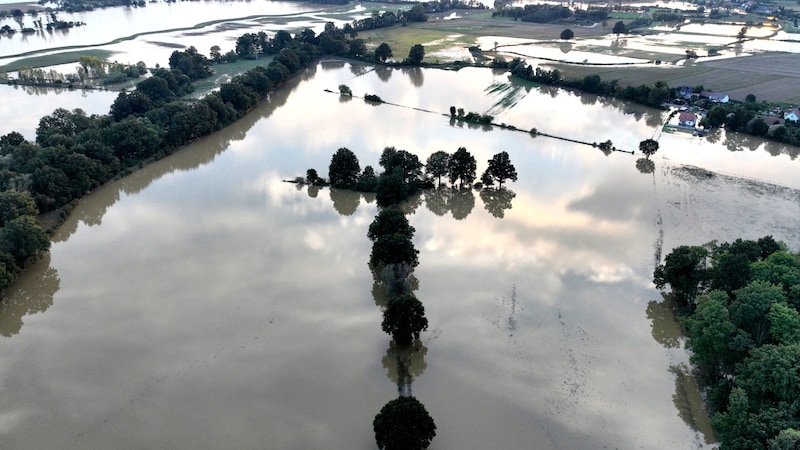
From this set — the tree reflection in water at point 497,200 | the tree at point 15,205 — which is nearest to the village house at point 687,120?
Result: the tree reflection in water at point 497,200

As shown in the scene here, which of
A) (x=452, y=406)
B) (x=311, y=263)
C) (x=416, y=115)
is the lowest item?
(x=452, y=406)

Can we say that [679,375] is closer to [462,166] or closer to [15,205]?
[462,166]

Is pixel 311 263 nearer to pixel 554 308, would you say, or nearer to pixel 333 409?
pixel 333 409

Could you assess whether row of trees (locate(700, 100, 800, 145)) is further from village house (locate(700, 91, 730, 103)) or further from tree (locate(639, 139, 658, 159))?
tree (locate(639, 139, 658, 159))

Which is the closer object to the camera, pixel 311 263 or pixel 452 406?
pixel 452 406

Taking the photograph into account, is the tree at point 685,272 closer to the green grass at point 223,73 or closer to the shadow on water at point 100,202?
the shadow on water at point 100,202

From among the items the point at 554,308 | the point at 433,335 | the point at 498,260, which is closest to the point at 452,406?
the point at 433,335

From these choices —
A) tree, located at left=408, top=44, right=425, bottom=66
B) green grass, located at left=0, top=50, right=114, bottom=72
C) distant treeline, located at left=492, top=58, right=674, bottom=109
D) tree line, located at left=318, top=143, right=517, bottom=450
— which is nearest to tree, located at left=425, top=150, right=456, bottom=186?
tree line, located at left=318, top=143, right=517, bottom=450
